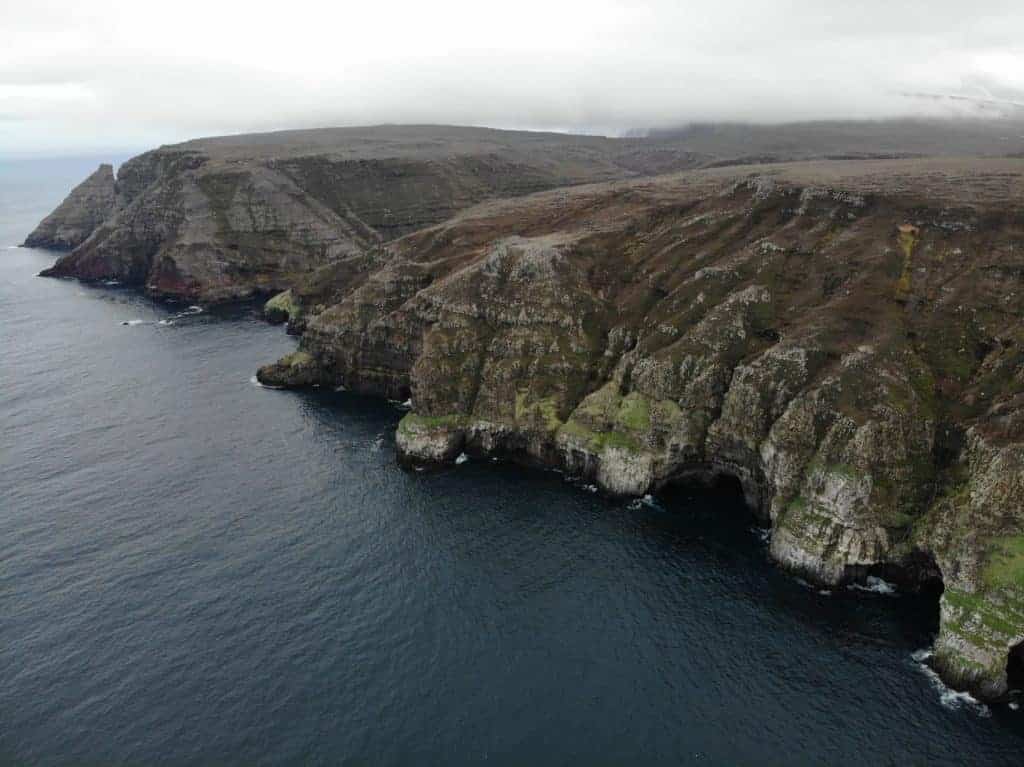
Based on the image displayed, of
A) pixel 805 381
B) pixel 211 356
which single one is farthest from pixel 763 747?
pixel 211 356

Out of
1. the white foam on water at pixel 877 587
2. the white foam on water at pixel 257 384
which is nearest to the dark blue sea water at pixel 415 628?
the white foam on water at pixel 877 587

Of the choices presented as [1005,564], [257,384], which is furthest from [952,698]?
[257,384]

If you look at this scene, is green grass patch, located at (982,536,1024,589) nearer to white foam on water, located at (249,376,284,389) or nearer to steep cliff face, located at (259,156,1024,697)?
steep cliff face, located at (259,156,1024,697)

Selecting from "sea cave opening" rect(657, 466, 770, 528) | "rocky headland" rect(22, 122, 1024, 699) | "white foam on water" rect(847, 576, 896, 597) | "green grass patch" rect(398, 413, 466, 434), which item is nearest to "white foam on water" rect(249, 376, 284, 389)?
"rocky headland" rect(22, 122, 1024, 699)

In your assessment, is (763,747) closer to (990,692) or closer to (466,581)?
(990,692)

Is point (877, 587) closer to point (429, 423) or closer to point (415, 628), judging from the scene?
point (415, 628)
